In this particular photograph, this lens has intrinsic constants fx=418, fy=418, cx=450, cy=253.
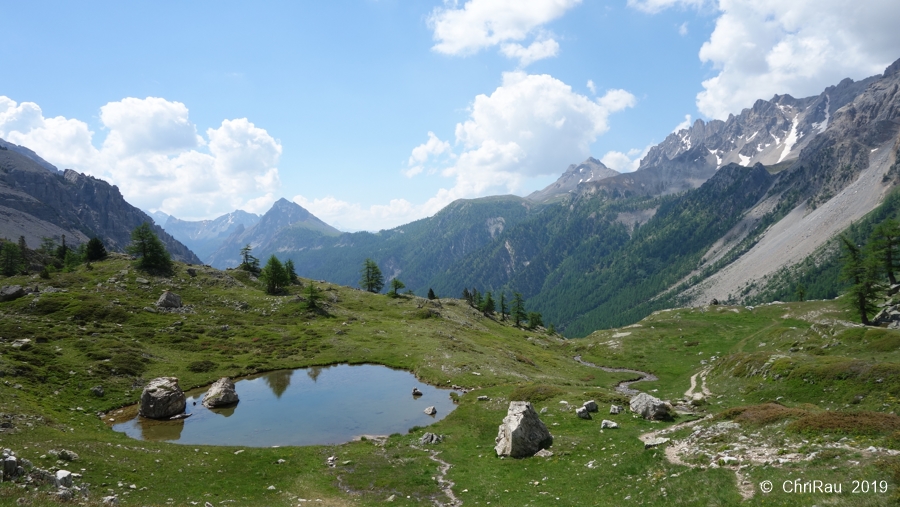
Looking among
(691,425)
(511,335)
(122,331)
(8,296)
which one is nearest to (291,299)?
(122,331)

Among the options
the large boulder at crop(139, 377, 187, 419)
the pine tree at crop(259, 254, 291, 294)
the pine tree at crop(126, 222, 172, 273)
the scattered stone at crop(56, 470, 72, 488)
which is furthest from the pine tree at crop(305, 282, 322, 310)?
the scattered stone at crop(56, 470, 72, 488)

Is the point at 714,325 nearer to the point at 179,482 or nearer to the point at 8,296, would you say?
the point at 179,482

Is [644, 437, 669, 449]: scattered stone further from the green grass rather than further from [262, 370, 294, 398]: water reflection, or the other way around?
[262, 370, 294, 398]: water reflection

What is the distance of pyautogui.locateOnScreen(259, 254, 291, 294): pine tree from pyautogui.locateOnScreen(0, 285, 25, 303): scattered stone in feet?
168

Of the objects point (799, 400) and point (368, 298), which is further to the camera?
point (368, 298)

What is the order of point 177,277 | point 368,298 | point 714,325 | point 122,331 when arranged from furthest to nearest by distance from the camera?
point 368,298
point 714,325
point 177,277
point 122,331

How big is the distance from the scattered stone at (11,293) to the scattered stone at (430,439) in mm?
91928

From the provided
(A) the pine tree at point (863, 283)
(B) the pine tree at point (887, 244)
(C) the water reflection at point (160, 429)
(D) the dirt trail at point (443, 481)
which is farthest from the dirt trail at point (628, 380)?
(C) the water reflection at point (160, 429)

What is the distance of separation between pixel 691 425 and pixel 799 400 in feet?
64.5

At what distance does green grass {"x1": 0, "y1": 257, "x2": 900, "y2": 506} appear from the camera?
25891 millimetres

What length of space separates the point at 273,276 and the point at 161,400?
7548 centimetres

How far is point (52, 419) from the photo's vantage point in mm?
39812

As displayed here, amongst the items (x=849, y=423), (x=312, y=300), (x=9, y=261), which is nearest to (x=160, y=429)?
(x=849, y=423)

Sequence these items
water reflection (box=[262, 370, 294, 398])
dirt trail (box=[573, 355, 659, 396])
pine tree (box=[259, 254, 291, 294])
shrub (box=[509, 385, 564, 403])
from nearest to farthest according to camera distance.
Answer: shrub (box=[509, 385, 564, 403])
water reflection (box=[262, 370, 294, 398])
dirt trail (box=[573, 355, 659, 396])
pine tree (box=[259, 254, 291, 294])
